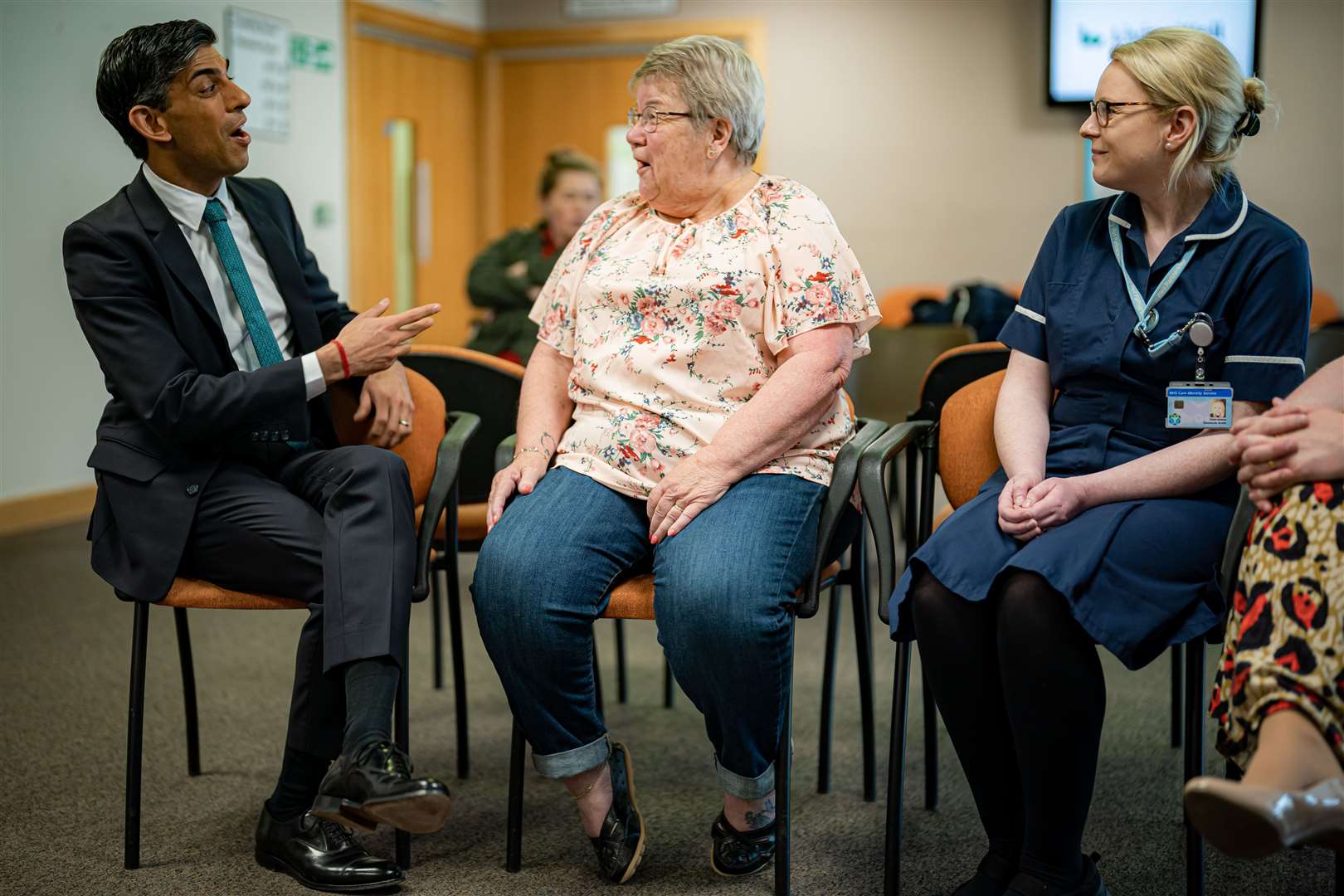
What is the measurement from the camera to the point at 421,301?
653cm

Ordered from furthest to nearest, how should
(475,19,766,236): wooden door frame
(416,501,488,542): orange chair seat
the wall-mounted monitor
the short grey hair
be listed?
1. (475,19,766,236): wooden door frame
2. the wall-mounted monitor
3. (416,501,488,542): orange chair seat
4. the short grey hair

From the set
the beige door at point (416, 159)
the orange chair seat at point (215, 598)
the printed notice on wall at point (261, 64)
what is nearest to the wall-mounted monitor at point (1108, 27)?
the beige door at point (416, 159)

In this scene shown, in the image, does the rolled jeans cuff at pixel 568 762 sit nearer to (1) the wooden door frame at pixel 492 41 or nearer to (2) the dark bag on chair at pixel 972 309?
(2) the dark bag on chair at pixel 972 309

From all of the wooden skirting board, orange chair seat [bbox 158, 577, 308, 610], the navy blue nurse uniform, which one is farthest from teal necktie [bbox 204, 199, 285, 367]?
the wooden skirting board

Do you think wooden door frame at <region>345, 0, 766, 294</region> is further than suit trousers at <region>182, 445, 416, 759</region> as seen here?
Yes

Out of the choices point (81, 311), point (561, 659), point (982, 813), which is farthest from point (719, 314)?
point (81, 311)

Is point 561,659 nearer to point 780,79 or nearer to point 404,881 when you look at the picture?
point 404,881

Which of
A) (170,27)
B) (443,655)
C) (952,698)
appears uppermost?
(170,27)

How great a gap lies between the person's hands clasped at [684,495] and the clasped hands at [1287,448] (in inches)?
28.9

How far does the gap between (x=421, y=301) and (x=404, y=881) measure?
193 inches

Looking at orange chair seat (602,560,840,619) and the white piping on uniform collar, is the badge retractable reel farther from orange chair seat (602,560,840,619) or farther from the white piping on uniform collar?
orange chair seat (602,560,840,619)

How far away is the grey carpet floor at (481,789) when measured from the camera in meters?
1.95

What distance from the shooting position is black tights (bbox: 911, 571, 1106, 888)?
5.34ft

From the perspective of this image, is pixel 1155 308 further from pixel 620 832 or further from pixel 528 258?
pixel 528 258
